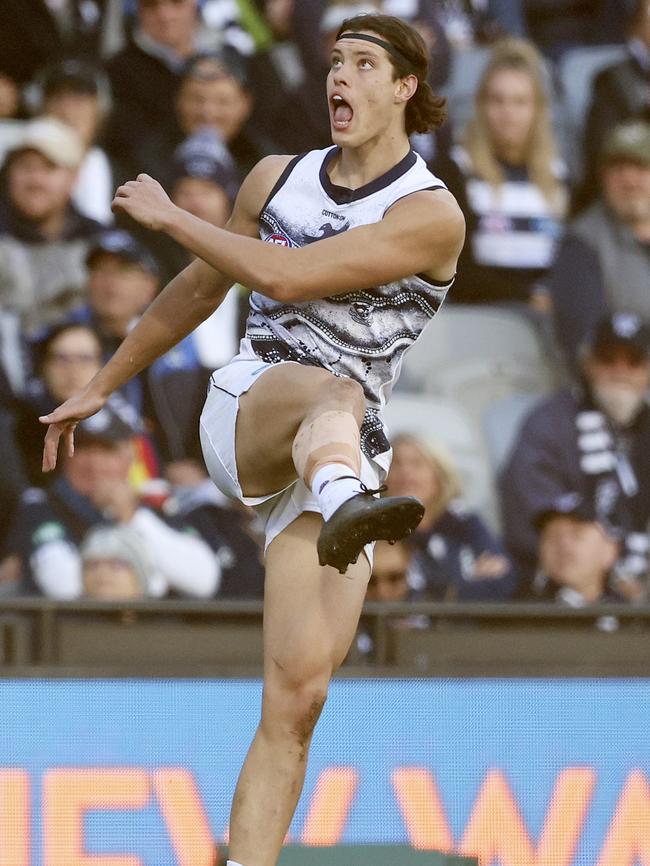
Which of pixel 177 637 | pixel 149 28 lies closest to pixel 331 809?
pixel 177 637

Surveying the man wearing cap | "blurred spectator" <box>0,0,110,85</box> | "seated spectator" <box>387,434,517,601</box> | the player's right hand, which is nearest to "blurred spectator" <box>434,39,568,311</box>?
"seated spectator" <box>387,434,517,601</box>

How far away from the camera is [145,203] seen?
13.0ft

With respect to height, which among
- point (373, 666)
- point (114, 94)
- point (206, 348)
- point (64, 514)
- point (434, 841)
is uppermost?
point (114, 94)

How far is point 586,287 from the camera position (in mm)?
8203

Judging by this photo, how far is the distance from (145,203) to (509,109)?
4.63 m

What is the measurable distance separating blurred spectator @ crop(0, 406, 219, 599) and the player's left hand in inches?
121

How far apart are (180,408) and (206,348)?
0.34m

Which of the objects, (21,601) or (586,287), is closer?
(21,601)

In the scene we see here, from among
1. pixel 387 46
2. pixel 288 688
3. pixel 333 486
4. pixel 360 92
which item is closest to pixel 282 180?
pixel 360 92

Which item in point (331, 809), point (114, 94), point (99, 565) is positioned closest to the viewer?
point (331, 809)

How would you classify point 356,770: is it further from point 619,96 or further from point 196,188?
point 619,96

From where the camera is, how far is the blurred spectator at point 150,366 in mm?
7395

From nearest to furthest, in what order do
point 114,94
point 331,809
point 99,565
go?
point 331,809, point 99,565, point 114,94

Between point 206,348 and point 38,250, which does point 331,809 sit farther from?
point 38,250
